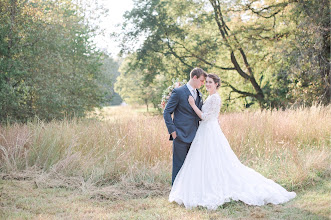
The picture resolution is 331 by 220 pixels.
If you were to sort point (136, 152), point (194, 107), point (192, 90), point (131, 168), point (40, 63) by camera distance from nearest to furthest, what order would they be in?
point (194, 107) < point (192, 90) < point (131, 168) < point (136, 152) < point (40, 63)

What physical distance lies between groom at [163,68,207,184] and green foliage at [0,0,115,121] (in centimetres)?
650

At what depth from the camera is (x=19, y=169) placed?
6.63m

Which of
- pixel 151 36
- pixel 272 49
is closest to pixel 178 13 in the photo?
pixel 151 36

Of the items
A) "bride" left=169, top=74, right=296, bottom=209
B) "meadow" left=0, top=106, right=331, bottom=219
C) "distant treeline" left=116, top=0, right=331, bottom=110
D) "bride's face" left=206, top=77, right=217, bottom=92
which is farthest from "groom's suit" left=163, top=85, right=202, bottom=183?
"distant treeline" left=116, top=0, right=331, bottom=110

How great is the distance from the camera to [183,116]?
4789mm

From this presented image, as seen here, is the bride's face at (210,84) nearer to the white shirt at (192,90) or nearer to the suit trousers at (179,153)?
the white shirt at (192,90)

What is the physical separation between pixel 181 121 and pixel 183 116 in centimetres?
8

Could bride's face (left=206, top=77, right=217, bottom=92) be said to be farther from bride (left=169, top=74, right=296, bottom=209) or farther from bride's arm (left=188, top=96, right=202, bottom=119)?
bride's arm (left=188, top=96, right=202, bottom=119)

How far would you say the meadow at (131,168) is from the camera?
175 inches

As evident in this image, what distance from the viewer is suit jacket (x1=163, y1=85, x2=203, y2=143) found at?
15.5 ft

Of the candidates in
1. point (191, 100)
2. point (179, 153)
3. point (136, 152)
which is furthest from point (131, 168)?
point (191, 100)

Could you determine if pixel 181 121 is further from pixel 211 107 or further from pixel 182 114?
pixel 211 107

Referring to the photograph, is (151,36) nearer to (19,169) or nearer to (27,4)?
(27,4)

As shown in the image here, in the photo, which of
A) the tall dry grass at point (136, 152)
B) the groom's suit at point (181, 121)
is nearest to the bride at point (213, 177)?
the groom's suit at point (181, 121)
